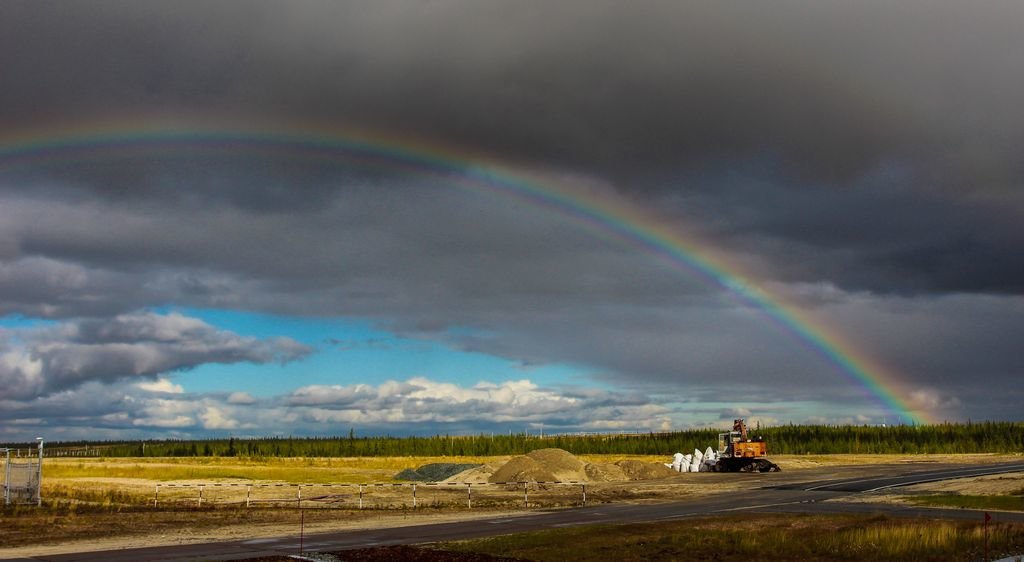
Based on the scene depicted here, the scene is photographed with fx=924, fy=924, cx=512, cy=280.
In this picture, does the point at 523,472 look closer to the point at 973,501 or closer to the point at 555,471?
the point at 555,471

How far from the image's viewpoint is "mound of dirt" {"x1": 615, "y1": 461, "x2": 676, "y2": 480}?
7569cm

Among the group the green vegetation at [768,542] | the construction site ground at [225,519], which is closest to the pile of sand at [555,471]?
the construction site ground at [225,519]

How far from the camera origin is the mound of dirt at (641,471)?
75.7 m

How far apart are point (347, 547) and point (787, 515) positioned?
17935 millimetres

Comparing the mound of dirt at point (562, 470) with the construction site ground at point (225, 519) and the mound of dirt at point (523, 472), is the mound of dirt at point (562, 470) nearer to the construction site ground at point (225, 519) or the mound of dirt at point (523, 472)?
the mound of dirt at point (523, 472)

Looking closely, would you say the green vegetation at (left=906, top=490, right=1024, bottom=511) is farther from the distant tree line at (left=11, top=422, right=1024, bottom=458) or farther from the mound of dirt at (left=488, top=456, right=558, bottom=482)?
the distant tree line at (left=11, top=422, right=1024, bottom=458)

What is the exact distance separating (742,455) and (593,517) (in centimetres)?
3951

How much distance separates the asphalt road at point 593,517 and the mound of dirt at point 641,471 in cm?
1686

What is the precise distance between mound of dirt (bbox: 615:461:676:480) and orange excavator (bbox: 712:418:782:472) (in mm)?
5005

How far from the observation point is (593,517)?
40062mm

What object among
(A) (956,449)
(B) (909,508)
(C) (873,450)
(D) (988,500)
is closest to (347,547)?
(B) (909,508)

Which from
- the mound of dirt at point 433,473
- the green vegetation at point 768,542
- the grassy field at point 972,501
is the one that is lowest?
the mound of dirt at point 433,473

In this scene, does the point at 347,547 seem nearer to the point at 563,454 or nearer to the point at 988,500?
the point at 988,500

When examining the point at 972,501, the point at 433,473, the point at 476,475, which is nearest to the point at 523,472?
the point at 476,475
